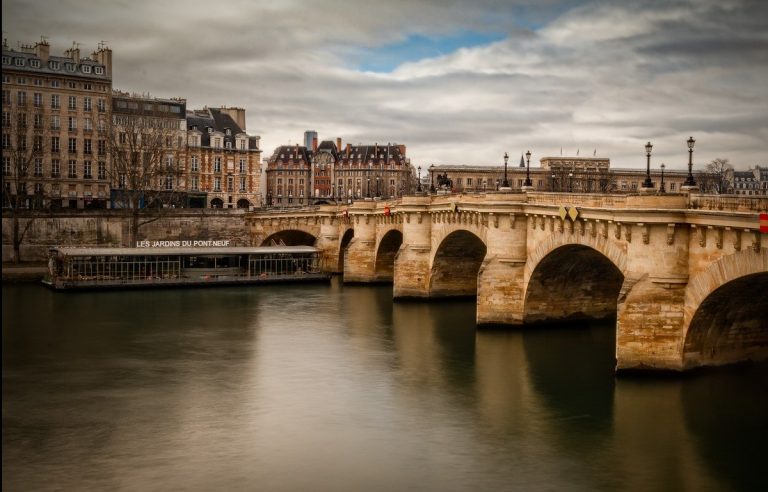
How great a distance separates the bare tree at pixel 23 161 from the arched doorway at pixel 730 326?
206 ft

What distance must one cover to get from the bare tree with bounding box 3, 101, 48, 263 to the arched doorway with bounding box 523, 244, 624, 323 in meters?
51.2

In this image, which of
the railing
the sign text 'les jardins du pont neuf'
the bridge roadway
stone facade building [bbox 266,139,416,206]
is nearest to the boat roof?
the sign text 'les jardins du pont neuf'

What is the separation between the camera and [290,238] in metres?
89.7

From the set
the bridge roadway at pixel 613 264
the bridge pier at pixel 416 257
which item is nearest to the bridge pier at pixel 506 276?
the bridge roadway at pixel 613 264

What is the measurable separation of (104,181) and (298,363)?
64363 mm

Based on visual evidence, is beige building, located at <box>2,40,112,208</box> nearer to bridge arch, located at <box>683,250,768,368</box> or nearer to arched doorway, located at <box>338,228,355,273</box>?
arched doorway, located at <box>338,228,355,273</box>

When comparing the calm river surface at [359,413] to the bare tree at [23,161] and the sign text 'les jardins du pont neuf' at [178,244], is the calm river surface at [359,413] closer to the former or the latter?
the sign text 'les jardins du pont neuf' at [178,244]

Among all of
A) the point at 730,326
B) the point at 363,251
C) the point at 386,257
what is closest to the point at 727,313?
the point at 730,326

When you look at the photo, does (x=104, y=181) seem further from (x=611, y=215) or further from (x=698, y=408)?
(x=698, y=408)

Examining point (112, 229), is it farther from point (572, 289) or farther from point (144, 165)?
point (572, 289)

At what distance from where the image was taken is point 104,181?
9438cm

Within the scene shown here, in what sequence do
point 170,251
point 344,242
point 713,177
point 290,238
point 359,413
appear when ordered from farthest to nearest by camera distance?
point 713,177 < point 290,238 < point 344,242 < point 170,251 < point 359,413

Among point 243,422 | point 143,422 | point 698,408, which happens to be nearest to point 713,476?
point 698,408

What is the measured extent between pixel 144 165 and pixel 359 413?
60.7 meters
